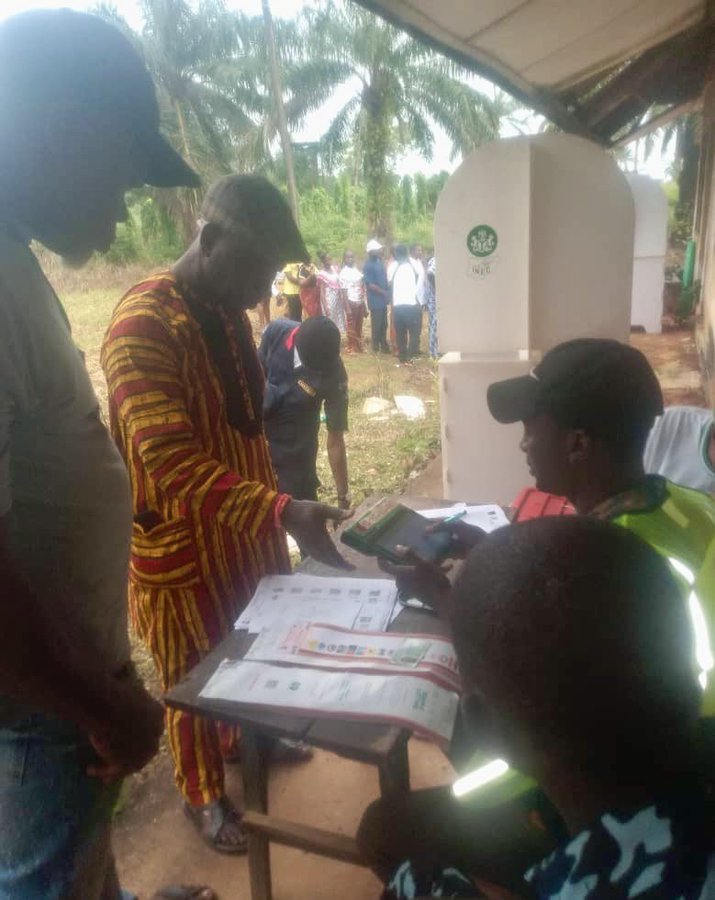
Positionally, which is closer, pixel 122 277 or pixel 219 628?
pixel 219 628

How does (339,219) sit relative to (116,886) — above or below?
above

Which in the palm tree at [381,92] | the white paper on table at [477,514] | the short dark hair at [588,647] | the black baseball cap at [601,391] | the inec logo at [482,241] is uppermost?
the palm tree at [381,92]

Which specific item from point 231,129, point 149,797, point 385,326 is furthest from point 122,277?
point 149,797

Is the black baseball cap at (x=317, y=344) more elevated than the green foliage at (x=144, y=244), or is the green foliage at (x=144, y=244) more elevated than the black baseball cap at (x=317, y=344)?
the green foliage at (x=144, y=244)

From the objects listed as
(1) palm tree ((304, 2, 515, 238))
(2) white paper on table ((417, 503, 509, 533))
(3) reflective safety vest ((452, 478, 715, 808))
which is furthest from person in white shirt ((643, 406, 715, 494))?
(1) palm tree ((304, 2, 515, 238))

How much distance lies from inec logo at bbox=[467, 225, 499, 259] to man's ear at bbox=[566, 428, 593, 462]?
2401mm

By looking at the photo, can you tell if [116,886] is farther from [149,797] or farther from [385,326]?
[385,326]

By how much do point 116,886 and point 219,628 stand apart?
63 centimetres

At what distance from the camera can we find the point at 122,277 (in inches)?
720

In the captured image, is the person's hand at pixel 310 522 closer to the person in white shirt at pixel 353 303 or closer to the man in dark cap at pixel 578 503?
the man in dark cap at pixel 578 503

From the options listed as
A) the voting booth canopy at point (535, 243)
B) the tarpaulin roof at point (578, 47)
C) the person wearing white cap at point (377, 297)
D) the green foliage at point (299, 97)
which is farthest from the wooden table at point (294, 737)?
the green foliage at point (299, 97)

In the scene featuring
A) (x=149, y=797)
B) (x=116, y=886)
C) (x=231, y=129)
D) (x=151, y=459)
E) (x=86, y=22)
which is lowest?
(x=149, y=797)

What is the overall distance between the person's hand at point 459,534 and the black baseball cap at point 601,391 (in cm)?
38

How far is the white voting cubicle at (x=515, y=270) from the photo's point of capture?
11.4 ft
